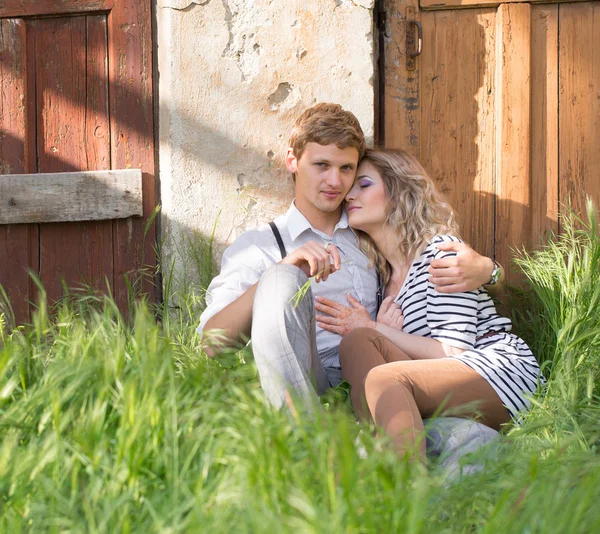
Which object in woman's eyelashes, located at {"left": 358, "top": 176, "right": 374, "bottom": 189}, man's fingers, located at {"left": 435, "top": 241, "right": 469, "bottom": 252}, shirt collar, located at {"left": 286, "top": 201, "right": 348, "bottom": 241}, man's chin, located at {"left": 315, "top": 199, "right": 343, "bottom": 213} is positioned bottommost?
man's fingers, located at {"left": 435, "top": 241, "right": 469, "bottom": 252}

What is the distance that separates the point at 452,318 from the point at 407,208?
1.63 ft

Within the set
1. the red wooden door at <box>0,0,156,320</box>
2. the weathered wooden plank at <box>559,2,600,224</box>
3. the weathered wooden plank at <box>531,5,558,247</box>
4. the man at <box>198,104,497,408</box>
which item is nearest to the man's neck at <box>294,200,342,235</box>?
the man at <box>198,104,497,408</box>

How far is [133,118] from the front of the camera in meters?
3.20

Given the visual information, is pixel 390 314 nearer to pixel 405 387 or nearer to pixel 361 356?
pixel 361 356

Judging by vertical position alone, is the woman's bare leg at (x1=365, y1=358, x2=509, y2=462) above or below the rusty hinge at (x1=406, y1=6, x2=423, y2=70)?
below

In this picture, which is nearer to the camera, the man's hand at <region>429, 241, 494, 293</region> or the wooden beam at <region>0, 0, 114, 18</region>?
the man's hand at <region>429, 241, 494, 293</region>

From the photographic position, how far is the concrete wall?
308 cm

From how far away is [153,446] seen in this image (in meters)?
1.60

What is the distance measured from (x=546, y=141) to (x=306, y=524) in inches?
98.1

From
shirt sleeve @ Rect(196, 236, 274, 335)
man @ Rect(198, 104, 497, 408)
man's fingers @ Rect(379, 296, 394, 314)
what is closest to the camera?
man @ Rect(198, 104, 497, 408)

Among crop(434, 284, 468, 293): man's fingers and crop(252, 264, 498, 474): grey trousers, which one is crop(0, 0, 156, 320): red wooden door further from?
crop(434, 284, 468, 293): man's fingers

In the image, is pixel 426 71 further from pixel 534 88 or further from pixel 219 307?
pixel 219 307

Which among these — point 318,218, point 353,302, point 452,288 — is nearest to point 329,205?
point 318,218

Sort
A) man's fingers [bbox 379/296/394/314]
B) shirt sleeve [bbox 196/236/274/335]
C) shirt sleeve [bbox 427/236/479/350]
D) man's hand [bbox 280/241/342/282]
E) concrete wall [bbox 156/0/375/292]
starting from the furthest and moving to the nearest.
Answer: concrete wall [bbox 156/0/375/292]
man's fingers [bbox 379/296/394/314]
shirt sleeve [bbox 196/236/274/335]
shirt sleeve [bbox 427/236/479/350]
man's hand [bbox 280/241/342/282]
